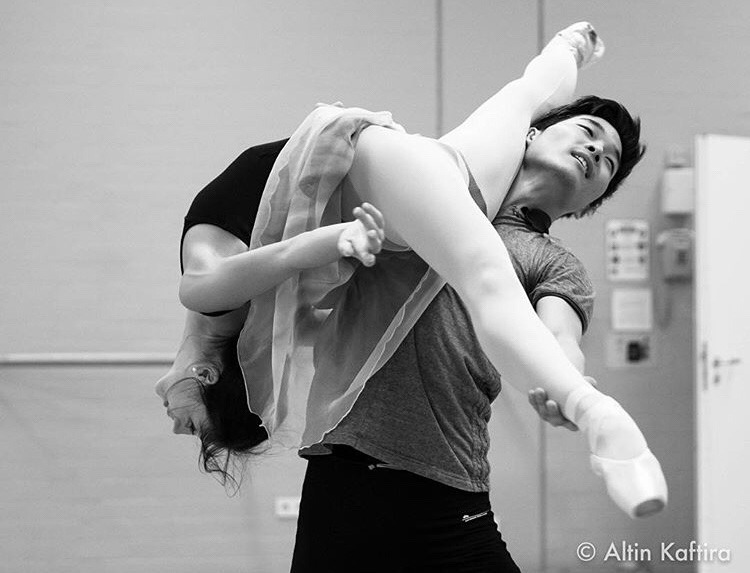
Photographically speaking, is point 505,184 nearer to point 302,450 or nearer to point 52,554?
point 302,450

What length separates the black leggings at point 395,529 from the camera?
1.41 m

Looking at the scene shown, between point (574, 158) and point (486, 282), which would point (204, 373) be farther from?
point (574, 158)

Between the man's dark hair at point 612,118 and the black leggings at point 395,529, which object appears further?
the man's dark hair at point 612,118

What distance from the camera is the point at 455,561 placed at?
1.42 meters

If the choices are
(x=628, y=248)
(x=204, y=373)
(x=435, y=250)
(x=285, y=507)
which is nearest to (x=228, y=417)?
(x=204, y=373)

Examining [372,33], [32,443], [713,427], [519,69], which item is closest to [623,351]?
[713,427]

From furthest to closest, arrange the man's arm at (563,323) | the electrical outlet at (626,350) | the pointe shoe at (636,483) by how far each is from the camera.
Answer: the electrical outlet at (626,350), the man's arm at (563,323), the pointe shoe at (636,483)

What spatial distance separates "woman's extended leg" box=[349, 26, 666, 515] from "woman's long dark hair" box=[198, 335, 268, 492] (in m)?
0.37

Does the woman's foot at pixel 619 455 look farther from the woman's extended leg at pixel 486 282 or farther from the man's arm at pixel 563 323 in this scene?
the man's arm at pixel 563 323

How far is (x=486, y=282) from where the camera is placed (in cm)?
120

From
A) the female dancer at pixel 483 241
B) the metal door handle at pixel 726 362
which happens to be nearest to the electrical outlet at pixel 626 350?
the metal door handle at pixel 726 362

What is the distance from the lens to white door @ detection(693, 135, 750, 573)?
3.52 metres

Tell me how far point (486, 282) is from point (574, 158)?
42 centimetres

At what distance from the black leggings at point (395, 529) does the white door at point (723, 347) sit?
2324 mm
